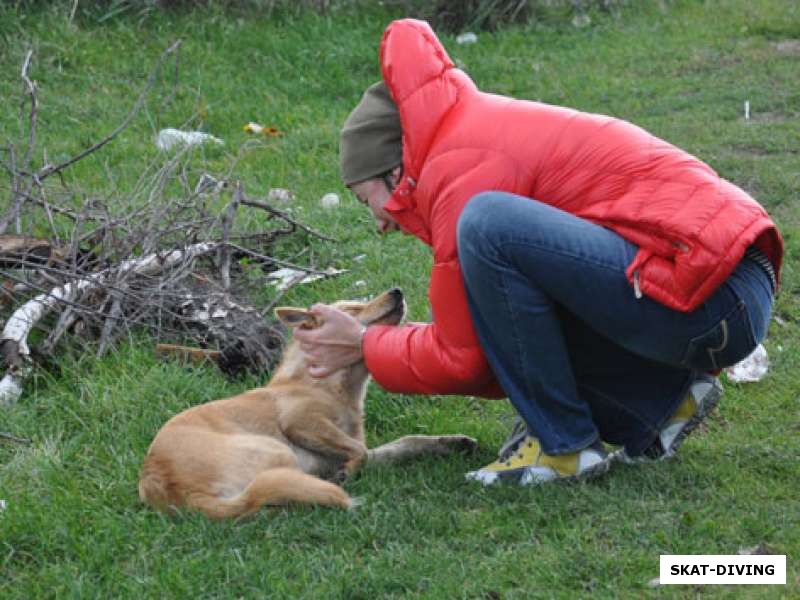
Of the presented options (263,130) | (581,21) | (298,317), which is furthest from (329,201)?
(581,21)

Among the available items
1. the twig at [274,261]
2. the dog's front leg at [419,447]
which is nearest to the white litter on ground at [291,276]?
the twig at [274,261]

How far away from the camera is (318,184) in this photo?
7.91 meters

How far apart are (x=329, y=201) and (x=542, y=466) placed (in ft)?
11.4

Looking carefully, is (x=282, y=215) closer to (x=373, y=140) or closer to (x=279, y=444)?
(x=279, y=444)

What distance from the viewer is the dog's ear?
15.2 ft

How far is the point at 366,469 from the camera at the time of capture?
4645 millimetres

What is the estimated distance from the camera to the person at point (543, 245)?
12.9 feet

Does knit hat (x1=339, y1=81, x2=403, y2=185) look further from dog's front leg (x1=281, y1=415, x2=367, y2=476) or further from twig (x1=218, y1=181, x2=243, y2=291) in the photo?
twig (x1=218, y1=181, x2=243, y2=291)

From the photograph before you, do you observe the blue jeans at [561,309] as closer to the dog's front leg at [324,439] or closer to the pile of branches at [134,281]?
the dog's front leg at [324,439]

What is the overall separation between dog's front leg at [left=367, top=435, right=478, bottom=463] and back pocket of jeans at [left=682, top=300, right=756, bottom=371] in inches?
37.3

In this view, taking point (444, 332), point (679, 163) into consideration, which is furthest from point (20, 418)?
point (679, 163)

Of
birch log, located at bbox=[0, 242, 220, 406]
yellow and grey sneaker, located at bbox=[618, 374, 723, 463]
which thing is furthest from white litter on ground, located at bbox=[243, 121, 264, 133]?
yellow and grey sneaker, located at bbox=[618, 374, 723, 463]

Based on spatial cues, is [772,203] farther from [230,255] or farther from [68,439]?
[68,439]

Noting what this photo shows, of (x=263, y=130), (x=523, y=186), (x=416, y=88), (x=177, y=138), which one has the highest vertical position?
(x=416, y=88)
